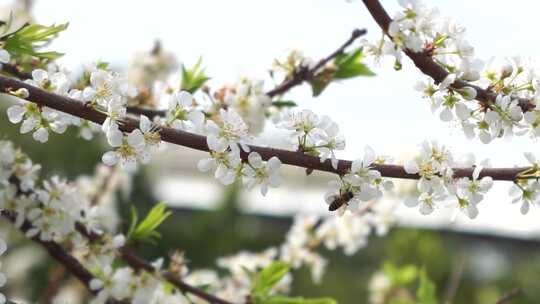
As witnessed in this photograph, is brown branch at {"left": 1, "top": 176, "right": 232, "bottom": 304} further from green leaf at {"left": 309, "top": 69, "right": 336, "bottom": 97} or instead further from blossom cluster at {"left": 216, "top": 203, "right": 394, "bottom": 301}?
blossom cluster at {"left": 216, "top": 203, "right": 394, "bottom": 301}

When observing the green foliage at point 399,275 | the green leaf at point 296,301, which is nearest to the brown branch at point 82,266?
the green leaf at point 296,301

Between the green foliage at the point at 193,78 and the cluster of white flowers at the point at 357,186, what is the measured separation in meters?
0.81

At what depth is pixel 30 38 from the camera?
149 cm

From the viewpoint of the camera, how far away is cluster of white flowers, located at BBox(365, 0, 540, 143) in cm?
123

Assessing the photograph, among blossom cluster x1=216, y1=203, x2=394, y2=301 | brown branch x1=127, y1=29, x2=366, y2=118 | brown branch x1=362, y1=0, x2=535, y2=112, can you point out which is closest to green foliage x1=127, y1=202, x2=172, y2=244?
brown branch x1=127, y1=29, x2=366, y2=118

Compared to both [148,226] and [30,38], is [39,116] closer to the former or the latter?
[30,38]

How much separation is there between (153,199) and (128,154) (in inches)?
413

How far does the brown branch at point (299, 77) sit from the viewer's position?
183 cm

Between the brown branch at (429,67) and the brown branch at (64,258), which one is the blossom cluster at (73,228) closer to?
the brown branch at (64,258)

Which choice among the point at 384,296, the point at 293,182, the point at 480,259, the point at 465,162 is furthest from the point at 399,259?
the point at 293,182

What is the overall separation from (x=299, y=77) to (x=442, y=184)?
2.43 feet

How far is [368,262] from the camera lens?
14273 millimetres

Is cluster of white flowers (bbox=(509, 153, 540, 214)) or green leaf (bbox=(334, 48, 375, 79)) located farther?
green leaf (bbox=(334, 48, 375, 79))

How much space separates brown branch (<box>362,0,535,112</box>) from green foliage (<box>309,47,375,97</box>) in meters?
0.70
